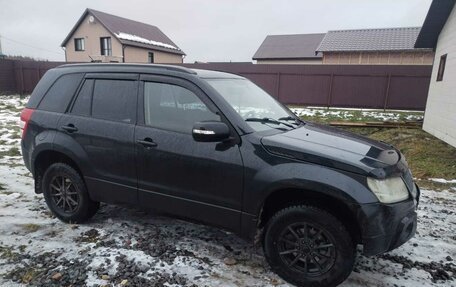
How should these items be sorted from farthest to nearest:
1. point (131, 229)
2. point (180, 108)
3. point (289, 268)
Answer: point (131, 229) → point (180, 108) → point (289, 268)

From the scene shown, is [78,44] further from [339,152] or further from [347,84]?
[339,152]

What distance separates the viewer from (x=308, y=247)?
2748 millimetres

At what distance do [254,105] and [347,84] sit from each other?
15.3 meters

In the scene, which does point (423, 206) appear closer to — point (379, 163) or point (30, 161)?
point (379, 163)

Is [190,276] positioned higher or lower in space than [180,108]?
lower

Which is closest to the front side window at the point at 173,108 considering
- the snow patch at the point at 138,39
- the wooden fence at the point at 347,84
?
the wooden fence at the point at 347,84

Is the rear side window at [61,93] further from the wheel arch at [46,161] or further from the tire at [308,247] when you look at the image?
the tire at [308,247]

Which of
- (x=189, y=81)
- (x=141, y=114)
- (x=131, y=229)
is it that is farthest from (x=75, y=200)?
(x=189, y=81)

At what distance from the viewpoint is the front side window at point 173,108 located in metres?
3.16

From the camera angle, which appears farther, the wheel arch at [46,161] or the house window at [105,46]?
the house window at [105,46]

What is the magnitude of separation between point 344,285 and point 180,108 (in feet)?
7.23

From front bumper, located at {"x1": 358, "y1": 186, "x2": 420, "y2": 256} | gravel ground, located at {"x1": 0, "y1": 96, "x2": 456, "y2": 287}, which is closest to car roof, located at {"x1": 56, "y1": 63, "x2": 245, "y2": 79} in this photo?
gravel ground, located at {"x1": 0, "y1": 96, "x2": 456, "y2": 287}

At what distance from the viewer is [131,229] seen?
3803 mm

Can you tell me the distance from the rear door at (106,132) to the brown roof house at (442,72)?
28.2ft
